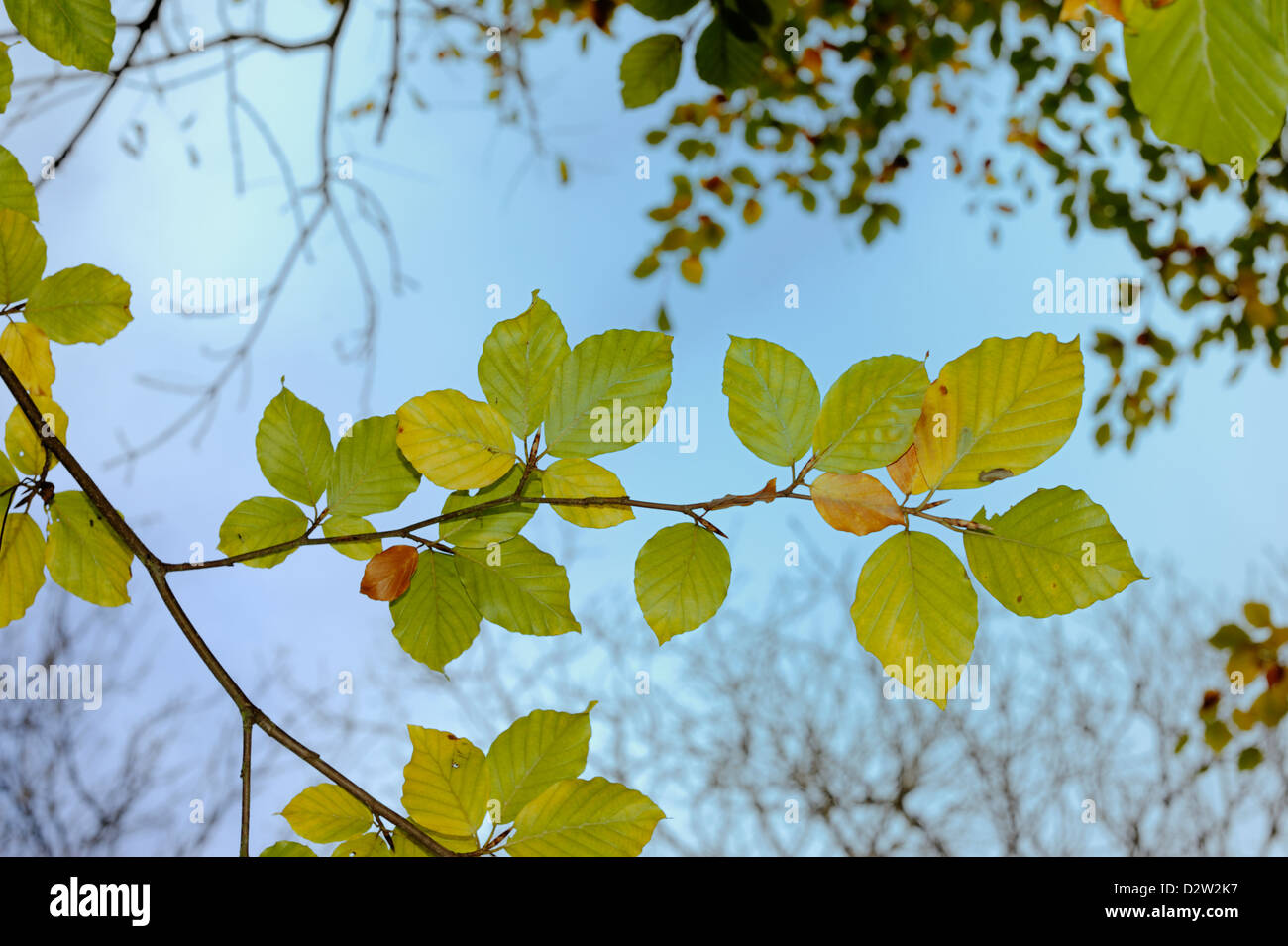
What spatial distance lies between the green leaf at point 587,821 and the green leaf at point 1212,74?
0.28 m

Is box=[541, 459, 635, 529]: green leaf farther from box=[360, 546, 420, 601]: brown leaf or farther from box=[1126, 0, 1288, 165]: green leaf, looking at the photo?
box=[1126, 0, 1288, 165]: green leaf

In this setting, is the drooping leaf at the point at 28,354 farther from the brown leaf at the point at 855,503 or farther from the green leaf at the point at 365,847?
the brown leaf at the point at 855,503

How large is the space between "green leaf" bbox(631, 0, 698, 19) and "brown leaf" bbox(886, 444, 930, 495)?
0.92 feet

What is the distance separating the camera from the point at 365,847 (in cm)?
33

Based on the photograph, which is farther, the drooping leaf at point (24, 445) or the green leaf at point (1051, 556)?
the drooping leaf at point (24, 445)

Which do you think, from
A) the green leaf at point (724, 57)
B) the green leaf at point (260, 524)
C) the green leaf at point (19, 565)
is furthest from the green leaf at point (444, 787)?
the green leaf at point (724, 57)

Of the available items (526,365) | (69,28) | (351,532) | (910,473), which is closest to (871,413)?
(910,473)

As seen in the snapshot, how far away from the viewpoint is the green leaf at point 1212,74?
0.62 feet

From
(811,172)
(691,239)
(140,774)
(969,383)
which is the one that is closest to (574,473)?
(969,383)

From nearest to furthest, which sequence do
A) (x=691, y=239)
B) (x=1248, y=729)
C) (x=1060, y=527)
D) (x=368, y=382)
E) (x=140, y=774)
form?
(x=1060, y=527) → (x=1248, y=729) → (x=368, y=382) → (x=691, y=239) → (x=140, y=774)
